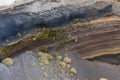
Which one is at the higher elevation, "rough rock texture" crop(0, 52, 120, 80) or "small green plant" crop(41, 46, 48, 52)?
"small green plant" crop(41, 46, 48, 52)

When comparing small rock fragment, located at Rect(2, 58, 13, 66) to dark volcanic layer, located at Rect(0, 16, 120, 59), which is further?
dark volcanic layer, located at Rect(0, 16, 120, 59)

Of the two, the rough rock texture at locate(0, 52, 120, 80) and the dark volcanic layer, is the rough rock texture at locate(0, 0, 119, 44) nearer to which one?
the dark volcanic layer

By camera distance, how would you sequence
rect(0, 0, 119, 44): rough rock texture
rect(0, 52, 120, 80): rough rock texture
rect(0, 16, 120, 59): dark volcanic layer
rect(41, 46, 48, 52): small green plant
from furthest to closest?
rect(41, 46, 48, 52): small green plant
rect(0, 16, 120, 59): dark volcanic layer
rect(0, 0, 119, 44): rough rock texture
rect(0, 52, 120, 80): rough rock texture

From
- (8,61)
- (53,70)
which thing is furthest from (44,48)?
(8,61)

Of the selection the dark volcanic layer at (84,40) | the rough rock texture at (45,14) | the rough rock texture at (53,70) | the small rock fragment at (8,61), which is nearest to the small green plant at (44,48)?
the dark volcanic layer at (84,40)

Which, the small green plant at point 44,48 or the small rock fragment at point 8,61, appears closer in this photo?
the small rock fragment at point 8,61

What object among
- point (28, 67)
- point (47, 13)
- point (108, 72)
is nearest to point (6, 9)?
point (47, 13)

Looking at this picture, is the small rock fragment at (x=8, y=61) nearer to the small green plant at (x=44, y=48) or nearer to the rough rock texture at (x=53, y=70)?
the rough rock texture at (x=53, y=70)

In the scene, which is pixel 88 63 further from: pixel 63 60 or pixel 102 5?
pixel 102 5

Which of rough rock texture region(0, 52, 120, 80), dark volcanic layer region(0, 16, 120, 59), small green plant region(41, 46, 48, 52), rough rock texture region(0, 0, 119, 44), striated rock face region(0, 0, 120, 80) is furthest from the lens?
small green plant region(41, 46, 48, 52)

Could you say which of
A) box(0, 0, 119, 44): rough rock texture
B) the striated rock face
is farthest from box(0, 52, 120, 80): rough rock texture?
box(0, 0, 119, 44): rough rock texture

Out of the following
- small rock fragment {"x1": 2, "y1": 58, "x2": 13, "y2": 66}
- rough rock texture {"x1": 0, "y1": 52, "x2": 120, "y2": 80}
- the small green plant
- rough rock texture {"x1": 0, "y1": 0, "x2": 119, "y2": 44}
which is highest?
rough rock texture {"x1": 0, "y1": 0, "x2": 119, "y2": 44}
